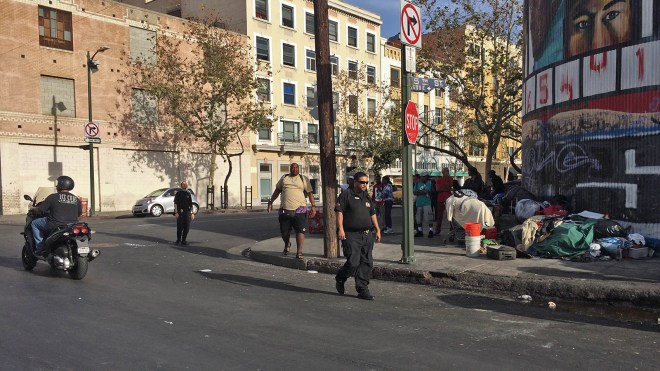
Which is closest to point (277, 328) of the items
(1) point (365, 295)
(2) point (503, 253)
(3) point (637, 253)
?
(1) point (365, 295)

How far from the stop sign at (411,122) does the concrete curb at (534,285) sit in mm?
2317

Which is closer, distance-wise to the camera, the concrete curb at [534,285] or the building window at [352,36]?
the concrete curb at [534,285]

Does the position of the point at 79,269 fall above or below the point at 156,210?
above

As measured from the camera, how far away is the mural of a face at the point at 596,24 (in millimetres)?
10506

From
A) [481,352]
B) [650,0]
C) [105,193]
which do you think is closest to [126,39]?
[105,193]

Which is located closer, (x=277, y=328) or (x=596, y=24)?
(x=277, y=328)

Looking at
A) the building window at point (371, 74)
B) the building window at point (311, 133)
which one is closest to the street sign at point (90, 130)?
the building window at point (311, 133)

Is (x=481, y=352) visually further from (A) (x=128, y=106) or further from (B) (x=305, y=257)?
(A) (x=128, y=106)

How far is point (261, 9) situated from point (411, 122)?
108ft

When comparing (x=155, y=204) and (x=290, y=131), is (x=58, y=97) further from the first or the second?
(x=290, y=131)

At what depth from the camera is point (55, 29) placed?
92.1 feet

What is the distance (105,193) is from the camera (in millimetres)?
29797

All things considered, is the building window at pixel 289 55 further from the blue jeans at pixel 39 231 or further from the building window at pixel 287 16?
the blue jeans at pixel 39 231

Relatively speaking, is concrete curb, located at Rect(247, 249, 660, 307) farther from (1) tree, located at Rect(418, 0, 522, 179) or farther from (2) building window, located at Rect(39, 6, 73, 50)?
(2) building window, located at Rect(39, 6, 73, 50)
